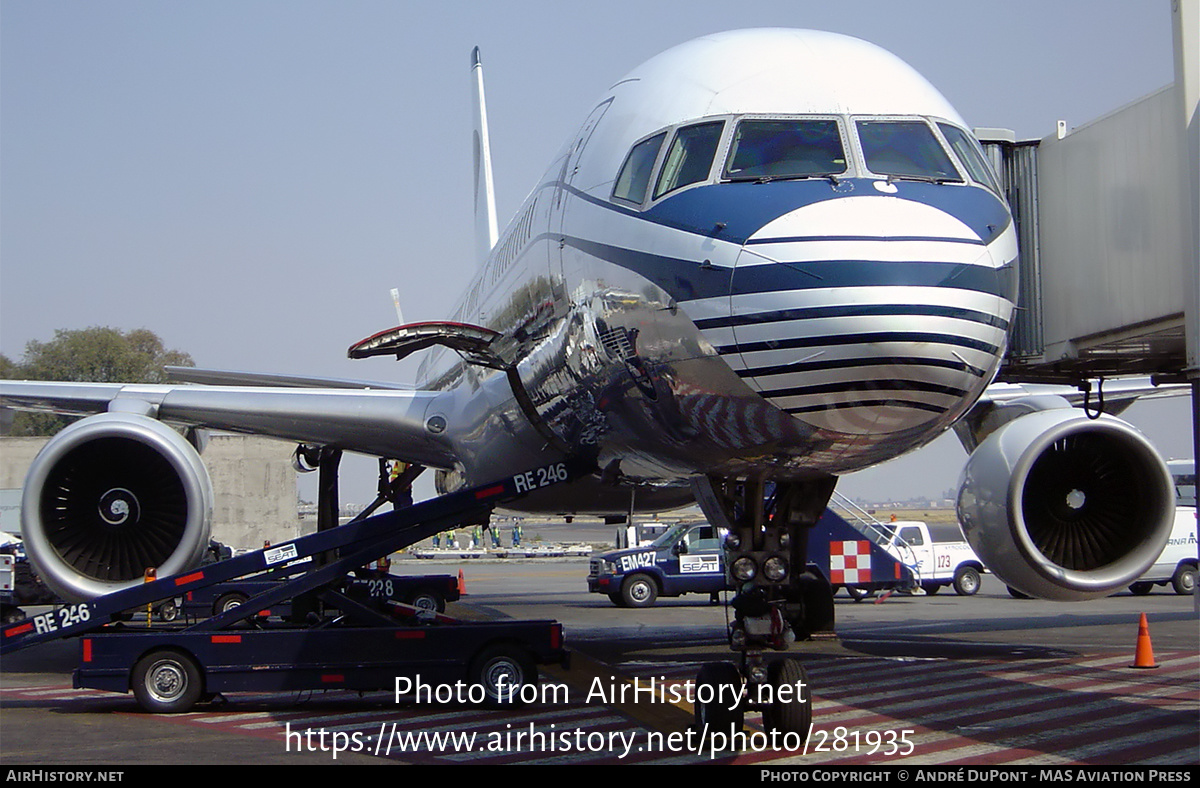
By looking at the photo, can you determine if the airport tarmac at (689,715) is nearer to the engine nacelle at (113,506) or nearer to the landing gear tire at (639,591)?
the engine nacelle at (113,506)

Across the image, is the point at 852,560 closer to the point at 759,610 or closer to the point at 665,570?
the point at 665,570

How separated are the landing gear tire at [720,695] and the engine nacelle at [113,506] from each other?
5.78 metres

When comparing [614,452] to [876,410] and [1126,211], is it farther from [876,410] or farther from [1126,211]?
[1126,211]

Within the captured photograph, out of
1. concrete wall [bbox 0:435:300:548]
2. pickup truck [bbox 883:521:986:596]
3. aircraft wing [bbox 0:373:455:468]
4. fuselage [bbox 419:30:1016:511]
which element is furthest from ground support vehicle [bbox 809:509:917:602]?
concrete wall [bbox 0:435:300:548]

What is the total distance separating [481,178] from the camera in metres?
27.5

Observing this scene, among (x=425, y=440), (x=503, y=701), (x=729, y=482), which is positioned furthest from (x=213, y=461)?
(x=729, y=482)

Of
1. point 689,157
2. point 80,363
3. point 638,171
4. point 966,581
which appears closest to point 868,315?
point 689,157

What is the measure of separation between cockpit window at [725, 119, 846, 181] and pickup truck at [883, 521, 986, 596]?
20296 mm

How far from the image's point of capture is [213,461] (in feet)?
164

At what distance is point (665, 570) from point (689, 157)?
18706 millimetres

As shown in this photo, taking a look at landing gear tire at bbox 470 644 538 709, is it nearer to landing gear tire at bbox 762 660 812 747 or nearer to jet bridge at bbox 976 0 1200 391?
landing gear tire at bbox 762 660 812 747

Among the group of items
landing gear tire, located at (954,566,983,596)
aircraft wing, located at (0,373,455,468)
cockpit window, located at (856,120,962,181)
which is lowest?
landing gear tire, located at (954,566,983,596)

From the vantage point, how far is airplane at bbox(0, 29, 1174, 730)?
20.0ft

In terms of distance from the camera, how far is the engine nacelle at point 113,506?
12016 millimetres
